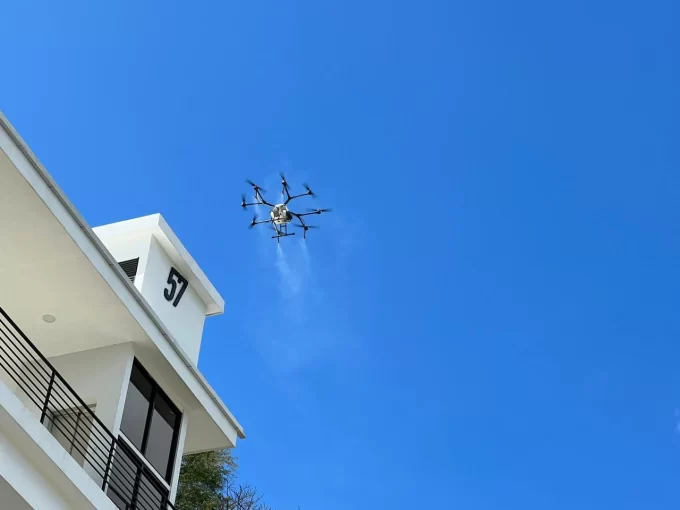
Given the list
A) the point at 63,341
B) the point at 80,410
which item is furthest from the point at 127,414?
the point at 63,341

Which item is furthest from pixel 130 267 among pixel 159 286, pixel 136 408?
pixel 136 408

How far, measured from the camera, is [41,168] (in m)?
11.9

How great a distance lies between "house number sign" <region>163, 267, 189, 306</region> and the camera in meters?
16.4

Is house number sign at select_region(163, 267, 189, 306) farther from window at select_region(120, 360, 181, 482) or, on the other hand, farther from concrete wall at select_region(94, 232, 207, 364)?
window at select_region(120, 360, 181, 482)

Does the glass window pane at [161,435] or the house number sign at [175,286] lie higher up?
the house number sign at [175,286]

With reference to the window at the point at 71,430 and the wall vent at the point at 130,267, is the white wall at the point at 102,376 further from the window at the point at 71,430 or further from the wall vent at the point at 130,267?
the wall vent at the point at 130,267

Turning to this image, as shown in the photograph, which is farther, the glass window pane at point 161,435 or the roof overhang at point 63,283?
the glass window pane at point 161,435

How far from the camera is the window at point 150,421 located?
545 inches

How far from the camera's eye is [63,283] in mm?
13289

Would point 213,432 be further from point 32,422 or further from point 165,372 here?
point 32,422

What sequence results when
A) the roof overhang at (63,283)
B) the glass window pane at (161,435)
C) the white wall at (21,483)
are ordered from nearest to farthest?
the white wall at (21,483) → the roof overhang at (63,283) → the glass window pane at (161,435)

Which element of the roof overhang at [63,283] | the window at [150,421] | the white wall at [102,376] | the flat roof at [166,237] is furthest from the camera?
the flat roof at [166,237]

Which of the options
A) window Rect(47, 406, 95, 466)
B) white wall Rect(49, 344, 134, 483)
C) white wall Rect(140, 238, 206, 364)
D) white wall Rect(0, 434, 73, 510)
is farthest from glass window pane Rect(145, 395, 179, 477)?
white wall Rect(0, 434, 73, 510)

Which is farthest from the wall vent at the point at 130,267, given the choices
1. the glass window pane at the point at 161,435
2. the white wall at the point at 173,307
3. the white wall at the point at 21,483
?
the white wall at the point at 21,483
